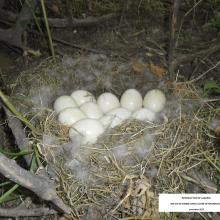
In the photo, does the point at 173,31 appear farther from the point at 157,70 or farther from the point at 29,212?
the point at 29,212

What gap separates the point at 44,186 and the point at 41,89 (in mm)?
783

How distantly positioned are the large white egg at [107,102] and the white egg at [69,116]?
17cm

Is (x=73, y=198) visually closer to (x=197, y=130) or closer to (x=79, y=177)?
(x=79, y=177)

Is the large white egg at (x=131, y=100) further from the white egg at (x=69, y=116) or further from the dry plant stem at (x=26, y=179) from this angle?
the dry plant stem at (x=26, y=179)

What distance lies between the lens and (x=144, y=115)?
1809mm

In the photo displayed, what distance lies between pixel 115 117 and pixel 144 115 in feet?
0.44

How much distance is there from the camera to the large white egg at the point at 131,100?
1934 mm

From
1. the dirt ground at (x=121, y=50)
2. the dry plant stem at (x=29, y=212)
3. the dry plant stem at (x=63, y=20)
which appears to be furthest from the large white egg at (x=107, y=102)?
the dry plant stem at (x=63, y=20)

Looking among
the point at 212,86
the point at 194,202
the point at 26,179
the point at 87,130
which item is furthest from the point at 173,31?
the point at 26,179

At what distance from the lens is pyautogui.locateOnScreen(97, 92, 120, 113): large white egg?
6.35ft

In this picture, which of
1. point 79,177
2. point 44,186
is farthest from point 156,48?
point 44,186

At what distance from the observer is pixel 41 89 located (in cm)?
199

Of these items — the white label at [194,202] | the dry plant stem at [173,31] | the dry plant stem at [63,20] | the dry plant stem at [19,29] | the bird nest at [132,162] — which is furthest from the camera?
the dry plant stem at [63,20]

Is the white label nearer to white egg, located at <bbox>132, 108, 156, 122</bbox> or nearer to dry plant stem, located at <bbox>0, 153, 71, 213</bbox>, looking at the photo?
dry plant stem, located at <bbox>0, 153, 71, 213</bbox>
